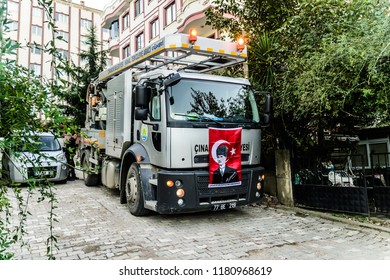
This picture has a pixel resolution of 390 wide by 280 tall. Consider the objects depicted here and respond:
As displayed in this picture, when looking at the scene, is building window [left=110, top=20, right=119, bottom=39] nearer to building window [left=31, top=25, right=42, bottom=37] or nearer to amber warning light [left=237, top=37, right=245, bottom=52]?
building window [left=31, top=25, right=42, bottom=37]

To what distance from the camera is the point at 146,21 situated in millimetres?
22000

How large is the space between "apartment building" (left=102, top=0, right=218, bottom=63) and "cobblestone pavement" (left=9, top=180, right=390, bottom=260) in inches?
425

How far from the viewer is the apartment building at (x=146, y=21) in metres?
14.8

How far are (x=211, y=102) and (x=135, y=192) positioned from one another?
235 cm

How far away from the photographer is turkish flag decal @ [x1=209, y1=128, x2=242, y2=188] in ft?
17.3

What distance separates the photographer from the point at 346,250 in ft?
14.1

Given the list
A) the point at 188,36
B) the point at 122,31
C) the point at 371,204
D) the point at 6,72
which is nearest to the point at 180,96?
the point at 188,36

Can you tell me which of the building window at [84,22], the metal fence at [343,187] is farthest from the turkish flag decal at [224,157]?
the building window at [84,22]

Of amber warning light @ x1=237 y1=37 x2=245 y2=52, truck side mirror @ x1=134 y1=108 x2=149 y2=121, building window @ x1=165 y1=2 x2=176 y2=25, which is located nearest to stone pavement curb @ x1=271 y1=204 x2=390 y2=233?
amber warning light @ x1=237 y1=37 x2=245 y2=52

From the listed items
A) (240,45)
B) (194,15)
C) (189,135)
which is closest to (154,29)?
(194,15)

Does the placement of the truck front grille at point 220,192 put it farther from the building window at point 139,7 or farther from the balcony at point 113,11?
the balcony at point 113,11

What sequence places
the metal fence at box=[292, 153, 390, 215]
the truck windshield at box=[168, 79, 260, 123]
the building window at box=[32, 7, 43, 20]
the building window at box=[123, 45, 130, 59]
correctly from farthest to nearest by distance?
the building window at box=[123, 45, 130, 59] → the metal fence at box=[292, 153, 390, 215] → the truck windshield at box=[168, 79, 260, 123] → the building window at box=[32, 7, 43, 20]

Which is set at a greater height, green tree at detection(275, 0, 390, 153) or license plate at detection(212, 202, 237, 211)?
green tree at detection(275, 0, 390, 153)

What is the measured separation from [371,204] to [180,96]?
4.66m
